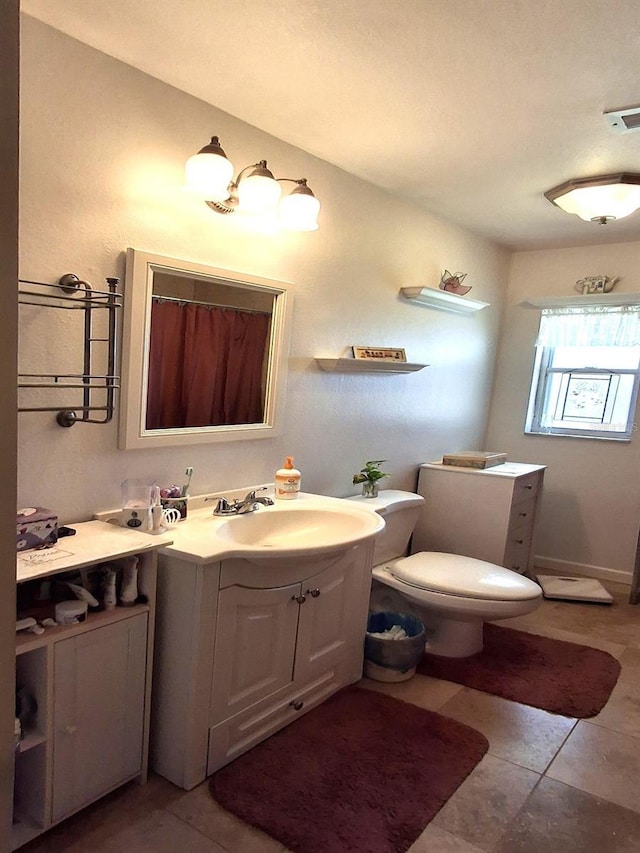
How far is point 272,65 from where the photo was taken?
1.73m

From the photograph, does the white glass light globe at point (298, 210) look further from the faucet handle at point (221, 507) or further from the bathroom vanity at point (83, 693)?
the bathroom vanity at point (83, 693)

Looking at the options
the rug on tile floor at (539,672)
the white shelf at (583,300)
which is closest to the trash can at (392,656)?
the rug on tile floor at (539,672)

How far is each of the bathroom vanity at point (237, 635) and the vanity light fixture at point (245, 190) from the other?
43.4 inches

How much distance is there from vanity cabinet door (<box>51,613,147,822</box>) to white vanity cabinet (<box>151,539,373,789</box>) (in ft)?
0.31

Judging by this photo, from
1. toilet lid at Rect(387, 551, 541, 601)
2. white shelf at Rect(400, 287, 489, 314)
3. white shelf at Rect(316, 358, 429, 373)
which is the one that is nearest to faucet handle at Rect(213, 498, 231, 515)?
white shelf at Rect(316, 358, 429, 373)

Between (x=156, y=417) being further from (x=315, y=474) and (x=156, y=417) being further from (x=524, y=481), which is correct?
(x=524, y=481)

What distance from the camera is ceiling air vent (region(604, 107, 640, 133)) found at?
1889 mm

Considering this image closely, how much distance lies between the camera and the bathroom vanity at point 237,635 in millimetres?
1663

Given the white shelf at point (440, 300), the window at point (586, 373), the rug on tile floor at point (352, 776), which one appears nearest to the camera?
the rug on tile floor at point (352, 776)

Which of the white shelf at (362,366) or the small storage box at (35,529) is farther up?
the white shelf at (362,366)

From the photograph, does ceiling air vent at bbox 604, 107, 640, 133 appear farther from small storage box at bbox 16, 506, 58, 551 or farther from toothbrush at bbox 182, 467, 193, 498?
small storage box at bbox 16, 506, 58, 551

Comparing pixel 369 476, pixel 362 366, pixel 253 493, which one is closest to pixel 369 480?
pixel 369 476

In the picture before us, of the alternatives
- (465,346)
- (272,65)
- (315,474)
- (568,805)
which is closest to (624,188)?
(465,346)

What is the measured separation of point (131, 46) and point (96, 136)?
10.7 inches
